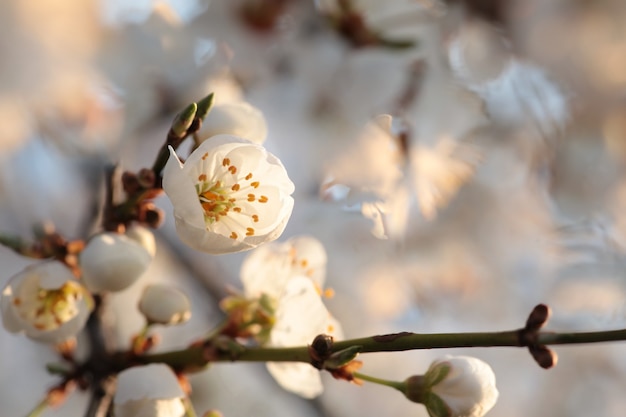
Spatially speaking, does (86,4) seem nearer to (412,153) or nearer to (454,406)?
(412,153)

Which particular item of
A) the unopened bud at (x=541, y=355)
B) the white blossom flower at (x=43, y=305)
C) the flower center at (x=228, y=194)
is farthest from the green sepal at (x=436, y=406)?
the white blossom flower at (x=43, y=305)

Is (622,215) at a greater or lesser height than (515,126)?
lesser

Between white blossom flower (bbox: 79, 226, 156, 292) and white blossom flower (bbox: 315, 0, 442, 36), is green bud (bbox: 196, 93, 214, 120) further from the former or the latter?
white blossom flower (bbox: 315, 0, 442, 36)

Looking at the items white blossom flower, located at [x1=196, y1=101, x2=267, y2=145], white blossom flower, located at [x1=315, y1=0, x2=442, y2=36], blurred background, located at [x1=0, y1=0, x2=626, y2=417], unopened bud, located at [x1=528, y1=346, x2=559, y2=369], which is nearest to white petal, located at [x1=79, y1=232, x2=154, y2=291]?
white blossom flower, located at [x1=196, y1=101, x2=267, y2=145]

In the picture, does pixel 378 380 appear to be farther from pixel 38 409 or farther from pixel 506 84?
pixel 506 84

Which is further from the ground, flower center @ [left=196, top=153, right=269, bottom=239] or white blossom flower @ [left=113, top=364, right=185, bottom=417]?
flower center @ [left=196, top=153, right=269, bottom=239]

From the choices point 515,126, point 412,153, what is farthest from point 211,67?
point 515,126
